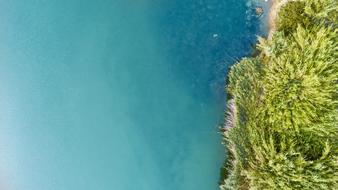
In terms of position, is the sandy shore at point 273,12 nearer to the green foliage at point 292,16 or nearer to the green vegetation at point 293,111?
the green foliage at point 292,16

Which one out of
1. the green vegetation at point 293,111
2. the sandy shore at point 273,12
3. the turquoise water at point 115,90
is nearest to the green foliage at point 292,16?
the green vegetation at point 293,111

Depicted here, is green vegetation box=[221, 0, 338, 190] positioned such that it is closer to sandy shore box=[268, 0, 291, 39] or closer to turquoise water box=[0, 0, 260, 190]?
sandy shore box=[268, 0, 291, 39]

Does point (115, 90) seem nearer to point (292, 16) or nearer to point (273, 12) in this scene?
point (273, 12)

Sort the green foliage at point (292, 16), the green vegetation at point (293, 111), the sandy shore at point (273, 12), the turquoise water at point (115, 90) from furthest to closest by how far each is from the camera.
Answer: the turquoise water at point (115, 90) → the sandy shore at point (273, 12) → the green foliage at point (292, 16) → the green vegetation at point (293, 111)

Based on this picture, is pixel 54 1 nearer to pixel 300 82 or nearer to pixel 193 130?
pixel 193 130

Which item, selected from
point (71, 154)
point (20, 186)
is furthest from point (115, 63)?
point (20, 186)

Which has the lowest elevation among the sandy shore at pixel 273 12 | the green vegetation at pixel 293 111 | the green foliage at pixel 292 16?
the green vegetation at pixel 293 111

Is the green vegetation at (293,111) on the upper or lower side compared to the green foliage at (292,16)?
lower
